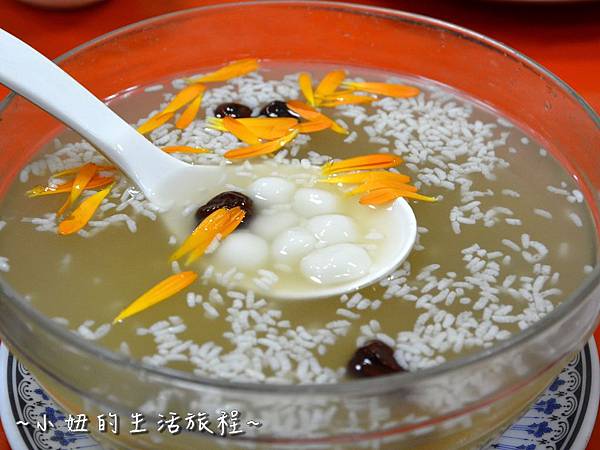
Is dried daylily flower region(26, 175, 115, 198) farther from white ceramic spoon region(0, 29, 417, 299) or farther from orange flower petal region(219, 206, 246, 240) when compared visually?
orange flower petal region(219, 206, 246, 240)

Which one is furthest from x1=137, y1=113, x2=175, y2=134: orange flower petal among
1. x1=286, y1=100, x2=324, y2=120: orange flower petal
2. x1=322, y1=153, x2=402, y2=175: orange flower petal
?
x1=322, y1=153, x2=402, y2=175: orange flower petal

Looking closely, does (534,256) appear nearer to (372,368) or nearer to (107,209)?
(372,368)

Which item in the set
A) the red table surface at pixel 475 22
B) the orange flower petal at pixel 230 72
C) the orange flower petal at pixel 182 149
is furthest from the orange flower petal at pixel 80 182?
the red table surface at pixel 475 22

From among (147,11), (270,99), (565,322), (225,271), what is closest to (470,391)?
(565,322)

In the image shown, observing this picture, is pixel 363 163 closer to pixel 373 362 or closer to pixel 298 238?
pixel 298 238

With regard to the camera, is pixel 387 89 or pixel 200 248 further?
pixel 387 89

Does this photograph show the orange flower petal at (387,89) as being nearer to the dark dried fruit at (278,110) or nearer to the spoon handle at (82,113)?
the dark dried fruit at (278,110)

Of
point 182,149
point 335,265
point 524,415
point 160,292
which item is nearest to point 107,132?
point 182,149
